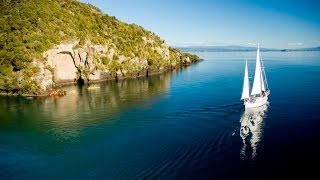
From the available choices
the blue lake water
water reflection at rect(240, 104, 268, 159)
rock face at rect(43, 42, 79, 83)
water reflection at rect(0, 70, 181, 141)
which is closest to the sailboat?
water reflection at rect(240, 104, 268, 159)

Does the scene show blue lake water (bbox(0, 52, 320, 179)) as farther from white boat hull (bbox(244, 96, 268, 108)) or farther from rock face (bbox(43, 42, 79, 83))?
rock face (bbox(43, 42, 79, 83))

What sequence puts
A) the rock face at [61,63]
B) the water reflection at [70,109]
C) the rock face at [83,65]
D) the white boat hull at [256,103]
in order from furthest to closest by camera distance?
the rock face at [61,63] < the rock face at [83,65] < the white boat hull at [256,103] < the water reflection at [70,109]

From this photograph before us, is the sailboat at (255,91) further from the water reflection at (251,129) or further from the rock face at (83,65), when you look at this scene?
the rock face at (83,65)

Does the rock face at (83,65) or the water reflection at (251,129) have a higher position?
the rock face at (83,65)

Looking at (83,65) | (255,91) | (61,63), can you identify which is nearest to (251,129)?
(255,91)

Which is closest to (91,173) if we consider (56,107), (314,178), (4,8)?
(314,178)

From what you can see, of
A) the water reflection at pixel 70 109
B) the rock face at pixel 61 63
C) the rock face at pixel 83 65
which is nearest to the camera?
the water reflection at pixel 70 109

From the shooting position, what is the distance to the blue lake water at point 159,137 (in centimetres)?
4459

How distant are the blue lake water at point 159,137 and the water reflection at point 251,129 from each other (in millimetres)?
155

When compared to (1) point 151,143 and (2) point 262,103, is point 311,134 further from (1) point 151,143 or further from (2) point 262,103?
(1) point 151,143

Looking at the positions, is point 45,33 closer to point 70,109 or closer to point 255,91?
point 70,109

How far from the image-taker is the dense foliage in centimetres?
10894

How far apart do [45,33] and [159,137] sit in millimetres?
86319

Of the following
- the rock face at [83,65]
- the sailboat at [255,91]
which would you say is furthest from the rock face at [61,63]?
the sailboat at [255,91]
